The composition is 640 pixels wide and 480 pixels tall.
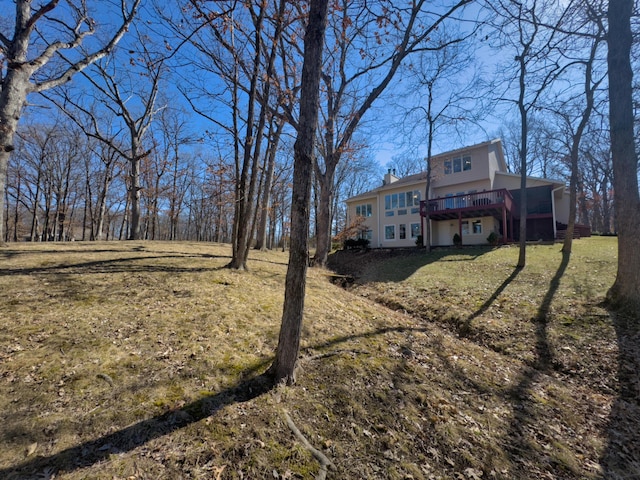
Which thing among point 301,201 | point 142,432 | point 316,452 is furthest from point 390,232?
point 142,432

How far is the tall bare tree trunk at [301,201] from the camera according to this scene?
3.30 meters

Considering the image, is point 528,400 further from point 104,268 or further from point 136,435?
point 104,268

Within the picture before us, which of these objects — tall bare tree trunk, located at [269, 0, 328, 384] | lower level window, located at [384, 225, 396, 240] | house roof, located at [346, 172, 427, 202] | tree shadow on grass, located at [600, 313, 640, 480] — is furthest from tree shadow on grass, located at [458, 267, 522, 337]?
house roof, located at [346, 172, 427, 202]

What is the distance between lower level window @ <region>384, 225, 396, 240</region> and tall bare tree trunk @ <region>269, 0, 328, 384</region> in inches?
836

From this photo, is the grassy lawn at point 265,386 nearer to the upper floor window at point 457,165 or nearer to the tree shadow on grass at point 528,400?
the tree shadow on grass at point 528,400

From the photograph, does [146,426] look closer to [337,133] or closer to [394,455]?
[394,455]

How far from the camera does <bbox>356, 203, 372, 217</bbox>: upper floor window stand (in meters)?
26.0

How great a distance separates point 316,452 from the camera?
2.59 m

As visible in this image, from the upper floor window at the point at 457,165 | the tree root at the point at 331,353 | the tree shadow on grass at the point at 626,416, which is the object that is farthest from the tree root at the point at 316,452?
the upper floor window at the point at 457,165

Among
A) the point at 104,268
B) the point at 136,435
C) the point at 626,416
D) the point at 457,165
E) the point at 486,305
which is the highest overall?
the point at 457,165

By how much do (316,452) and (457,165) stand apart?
892 inches

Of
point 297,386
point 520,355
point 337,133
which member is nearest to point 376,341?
point 297,386

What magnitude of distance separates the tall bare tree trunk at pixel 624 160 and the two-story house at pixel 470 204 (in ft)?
34.5

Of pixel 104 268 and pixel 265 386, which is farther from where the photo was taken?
pixel 104 268
